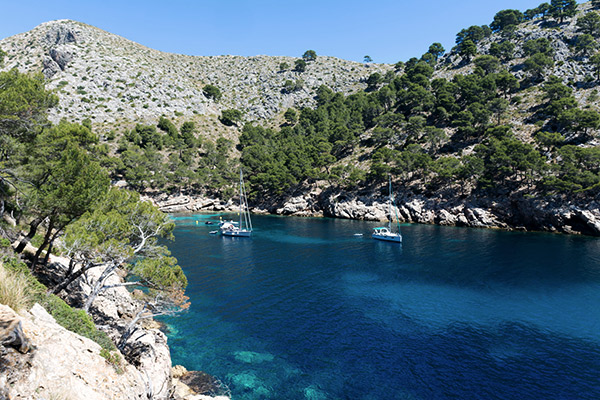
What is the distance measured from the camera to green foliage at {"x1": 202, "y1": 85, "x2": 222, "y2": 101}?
159500 millimetres

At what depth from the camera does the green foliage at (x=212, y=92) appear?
159500 mm

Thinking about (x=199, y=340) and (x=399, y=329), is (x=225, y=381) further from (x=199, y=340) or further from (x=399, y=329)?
(x=399, y=329)

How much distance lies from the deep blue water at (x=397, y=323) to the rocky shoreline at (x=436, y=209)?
12383 mm

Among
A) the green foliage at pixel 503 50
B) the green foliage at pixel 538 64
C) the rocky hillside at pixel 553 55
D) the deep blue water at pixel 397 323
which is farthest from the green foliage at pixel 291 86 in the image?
the deep blue water at pixel 397 323

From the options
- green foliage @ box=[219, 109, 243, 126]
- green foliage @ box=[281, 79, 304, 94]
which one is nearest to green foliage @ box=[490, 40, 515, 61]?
green foliage @ box=[281, 79, 304, 94]

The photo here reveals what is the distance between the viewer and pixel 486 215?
71375 millimetres

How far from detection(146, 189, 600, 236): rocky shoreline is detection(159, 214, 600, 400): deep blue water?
12383 mm

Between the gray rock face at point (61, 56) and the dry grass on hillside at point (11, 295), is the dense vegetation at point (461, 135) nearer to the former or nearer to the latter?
the dry grass on hillside at point (11, 295)

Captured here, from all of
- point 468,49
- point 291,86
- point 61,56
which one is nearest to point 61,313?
point 468,49

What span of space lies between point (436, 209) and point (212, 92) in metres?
132

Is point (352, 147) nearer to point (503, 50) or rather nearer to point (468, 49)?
point (468, 49)

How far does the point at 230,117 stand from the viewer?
14838 cm

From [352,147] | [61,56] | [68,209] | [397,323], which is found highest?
[61,56]

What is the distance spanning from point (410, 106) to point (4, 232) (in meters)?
122
